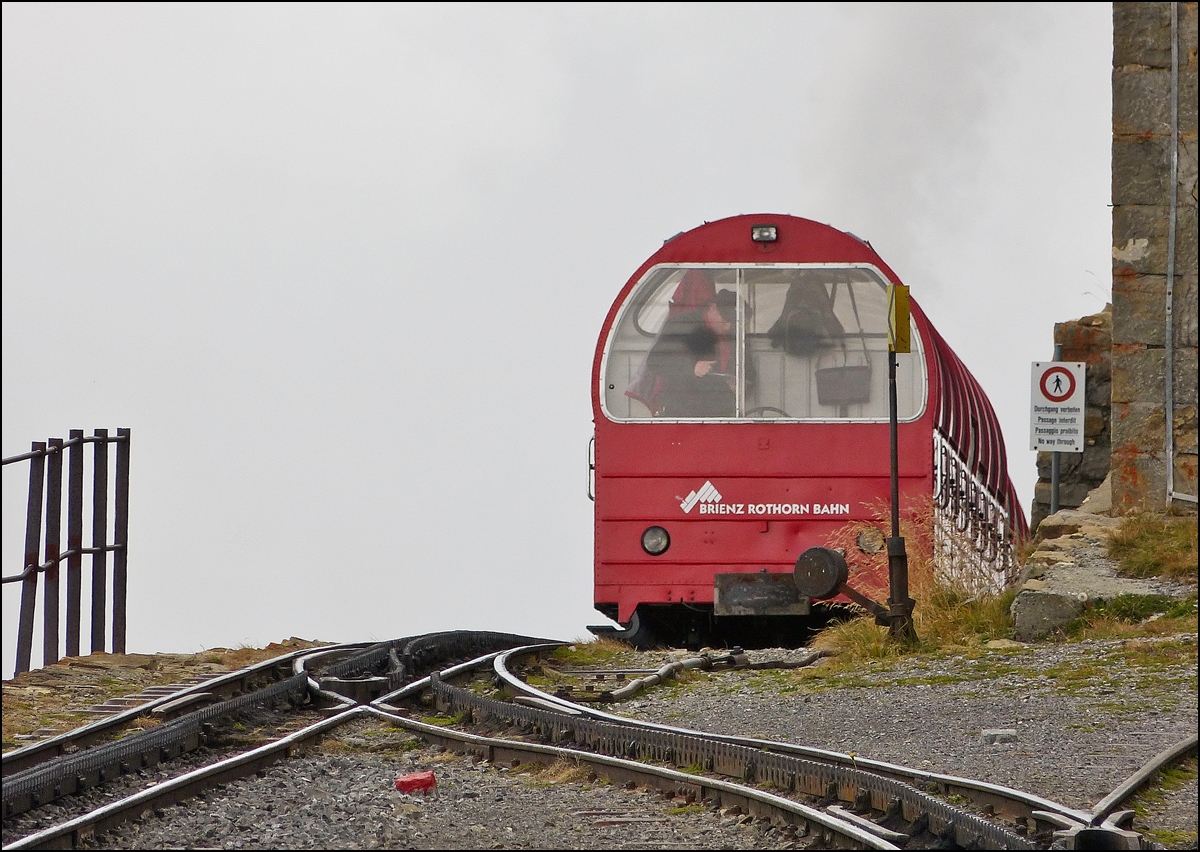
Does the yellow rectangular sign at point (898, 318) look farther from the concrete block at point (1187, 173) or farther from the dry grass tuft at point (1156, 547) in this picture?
the concrete block at point (1187, 173)

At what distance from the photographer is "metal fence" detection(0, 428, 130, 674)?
938cm

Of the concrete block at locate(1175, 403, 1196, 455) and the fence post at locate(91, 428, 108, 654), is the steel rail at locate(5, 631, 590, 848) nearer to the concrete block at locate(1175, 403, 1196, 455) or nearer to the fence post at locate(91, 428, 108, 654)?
the fence post at locate(91, 428, 108, 654)

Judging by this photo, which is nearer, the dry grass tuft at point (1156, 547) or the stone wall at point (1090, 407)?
the dry grass tuft at point (1156, 547)

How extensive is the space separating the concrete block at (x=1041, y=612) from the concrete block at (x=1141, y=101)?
3400mm

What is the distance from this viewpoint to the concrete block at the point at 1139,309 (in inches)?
404

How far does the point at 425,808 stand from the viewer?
203 inches

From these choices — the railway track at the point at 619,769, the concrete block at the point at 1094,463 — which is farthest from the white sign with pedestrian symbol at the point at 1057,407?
the railway track at the point at 619,769

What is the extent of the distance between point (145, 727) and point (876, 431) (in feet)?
19.1

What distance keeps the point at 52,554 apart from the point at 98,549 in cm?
62

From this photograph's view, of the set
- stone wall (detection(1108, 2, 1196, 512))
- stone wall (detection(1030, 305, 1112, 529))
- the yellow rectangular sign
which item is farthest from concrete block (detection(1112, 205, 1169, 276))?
stone wall (detection(1030, 305, 1112, 529))

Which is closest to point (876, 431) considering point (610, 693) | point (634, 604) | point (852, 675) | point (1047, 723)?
point (634, 604)

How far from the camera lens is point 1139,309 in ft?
33.9

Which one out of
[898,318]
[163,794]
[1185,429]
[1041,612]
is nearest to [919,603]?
[1041,612]

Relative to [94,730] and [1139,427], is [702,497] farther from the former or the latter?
[94,730]
